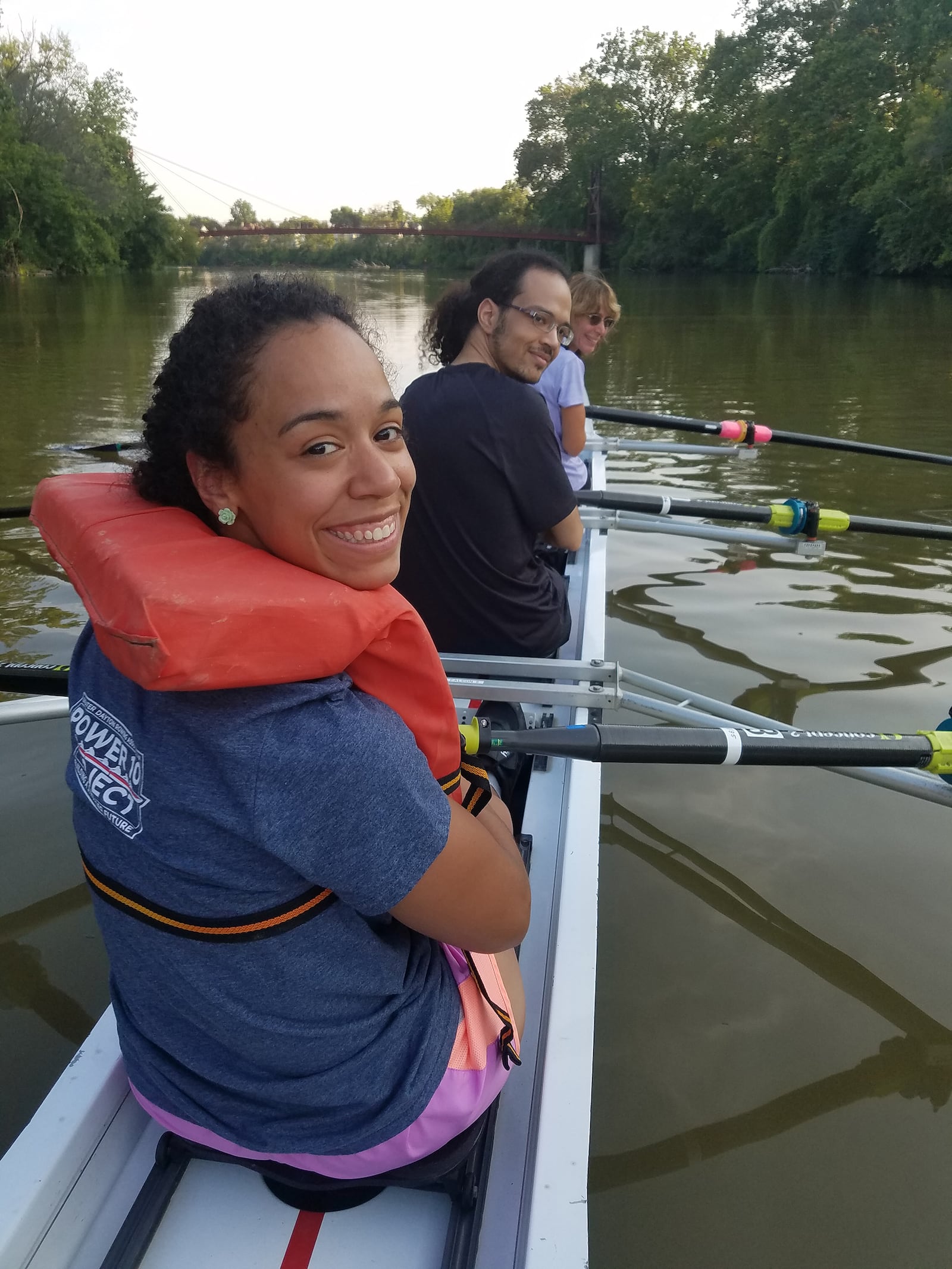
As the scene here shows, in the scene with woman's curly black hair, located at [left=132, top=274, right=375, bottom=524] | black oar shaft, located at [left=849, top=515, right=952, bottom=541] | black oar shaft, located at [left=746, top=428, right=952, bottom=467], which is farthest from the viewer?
black oar shaft, located at [left=746, top=428, right=952, bottom=467]

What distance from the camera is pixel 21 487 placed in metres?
6.77

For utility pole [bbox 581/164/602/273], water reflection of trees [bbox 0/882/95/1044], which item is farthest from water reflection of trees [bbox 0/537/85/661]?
utility pole [bbox 581/164/602/273]

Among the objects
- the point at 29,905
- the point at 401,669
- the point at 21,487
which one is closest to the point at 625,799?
the point at 29,905

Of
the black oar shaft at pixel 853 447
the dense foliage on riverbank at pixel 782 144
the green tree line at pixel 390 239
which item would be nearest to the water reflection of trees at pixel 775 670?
the black oar shaft at pixel 853 447

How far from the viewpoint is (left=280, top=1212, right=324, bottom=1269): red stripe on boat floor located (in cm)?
133

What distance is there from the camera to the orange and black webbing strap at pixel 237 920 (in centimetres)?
104

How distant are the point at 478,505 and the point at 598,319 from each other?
2763 millimetres

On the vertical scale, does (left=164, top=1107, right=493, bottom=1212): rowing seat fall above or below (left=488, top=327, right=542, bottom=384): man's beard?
A: below

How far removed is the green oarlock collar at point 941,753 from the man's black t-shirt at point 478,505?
1.28m

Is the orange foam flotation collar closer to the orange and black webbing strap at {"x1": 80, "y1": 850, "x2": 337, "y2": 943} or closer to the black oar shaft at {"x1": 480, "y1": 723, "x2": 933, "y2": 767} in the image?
the orange and black webbing strap at {"x1": 80, "y1": 850, "x2": 337, "y2": 943}

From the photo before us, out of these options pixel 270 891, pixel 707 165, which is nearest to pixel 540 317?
pixel 270 891

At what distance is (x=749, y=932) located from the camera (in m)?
2.61

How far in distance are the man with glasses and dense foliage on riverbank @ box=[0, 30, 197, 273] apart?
137 ft

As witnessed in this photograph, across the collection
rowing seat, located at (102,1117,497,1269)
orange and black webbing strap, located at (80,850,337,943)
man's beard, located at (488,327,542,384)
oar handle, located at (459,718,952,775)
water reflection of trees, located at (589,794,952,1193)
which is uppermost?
man's beard, located at (488,327,542,384)
